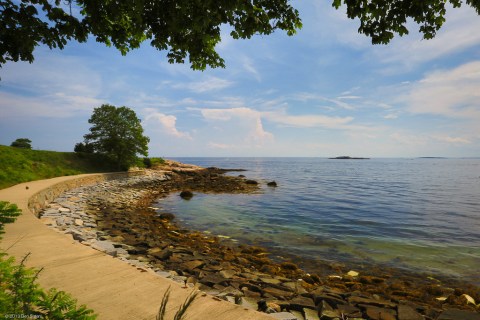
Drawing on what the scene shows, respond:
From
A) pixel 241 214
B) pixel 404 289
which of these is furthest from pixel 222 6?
pixel 241 214

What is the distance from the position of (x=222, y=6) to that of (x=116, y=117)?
3970 cm

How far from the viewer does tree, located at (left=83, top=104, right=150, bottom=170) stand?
39.7 metres

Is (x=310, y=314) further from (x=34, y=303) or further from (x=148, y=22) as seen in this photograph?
(x=148, y=22)

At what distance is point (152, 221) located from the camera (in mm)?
15820

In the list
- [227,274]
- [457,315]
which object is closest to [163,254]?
[227,274]

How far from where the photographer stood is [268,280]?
7.22 meters

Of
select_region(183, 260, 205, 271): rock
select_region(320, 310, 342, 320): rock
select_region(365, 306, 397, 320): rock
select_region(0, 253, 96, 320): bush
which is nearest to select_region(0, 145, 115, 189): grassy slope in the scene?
select_region(183, 260, 205, 271): rock

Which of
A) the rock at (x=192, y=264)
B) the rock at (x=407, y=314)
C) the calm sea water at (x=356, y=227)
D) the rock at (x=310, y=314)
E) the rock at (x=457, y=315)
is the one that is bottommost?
the calm sea water at (x=356, y=227)

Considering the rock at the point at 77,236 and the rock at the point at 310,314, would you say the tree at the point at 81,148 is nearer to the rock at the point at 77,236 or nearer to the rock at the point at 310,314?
the rock at the point at 77,236

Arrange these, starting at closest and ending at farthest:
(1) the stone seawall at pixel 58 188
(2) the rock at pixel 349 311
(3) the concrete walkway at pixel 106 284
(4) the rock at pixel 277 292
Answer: (3) the concrete walkway at pixel 106 284 < (2) the rock at pixel 349 311 < (4) the rock at pixel 277 292 < (1) the stone seawall at pixel 58 188

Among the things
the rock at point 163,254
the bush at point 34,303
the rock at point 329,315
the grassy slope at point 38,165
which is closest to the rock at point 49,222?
the rock at point 163,254

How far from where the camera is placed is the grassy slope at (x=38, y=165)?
2141cm

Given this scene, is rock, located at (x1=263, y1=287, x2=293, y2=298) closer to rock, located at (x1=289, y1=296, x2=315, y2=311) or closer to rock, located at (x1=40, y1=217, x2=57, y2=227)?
rock, located at (x1=289, y1=296, x2=315, y2=311)

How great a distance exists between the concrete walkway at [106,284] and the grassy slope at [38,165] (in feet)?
54.1
